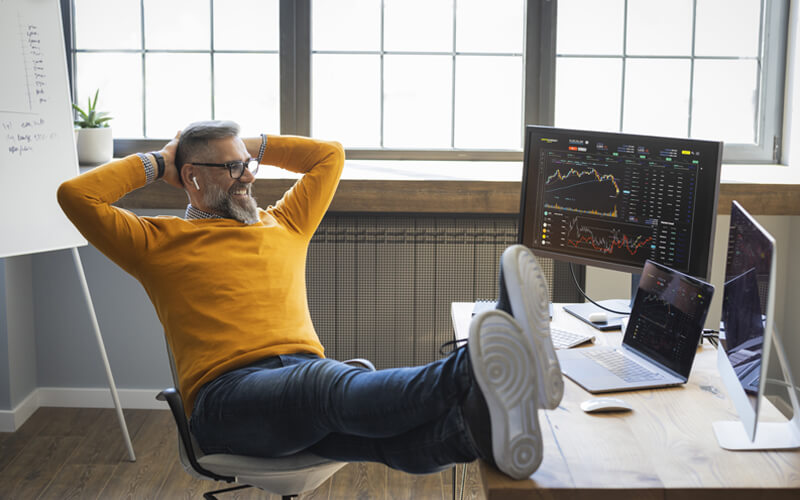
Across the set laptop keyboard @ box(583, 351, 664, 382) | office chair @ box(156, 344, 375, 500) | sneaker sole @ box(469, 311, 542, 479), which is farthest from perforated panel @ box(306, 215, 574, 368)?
sneaker sole @ box(469, 311, 542, 479)

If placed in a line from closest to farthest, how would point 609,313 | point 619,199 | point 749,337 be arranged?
point 749,337 → point 619,199 → point 609,313

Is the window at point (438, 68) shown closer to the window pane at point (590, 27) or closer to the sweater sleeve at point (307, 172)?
the window pane at point (590, 27)

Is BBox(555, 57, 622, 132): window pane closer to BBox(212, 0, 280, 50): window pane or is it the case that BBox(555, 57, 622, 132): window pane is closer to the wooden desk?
BBox(212, 0, 280, 50): window pane

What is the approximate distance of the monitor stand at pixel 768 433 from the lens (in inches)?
52.0

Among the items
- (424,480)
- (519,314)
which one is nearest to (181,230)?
(519,314)

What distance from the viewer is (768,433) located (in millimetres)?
1369

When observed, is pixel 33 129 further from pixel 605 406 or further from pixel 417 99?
pixel 605 406

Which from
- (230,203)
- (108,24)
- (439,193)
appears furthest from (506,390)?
(108,24)

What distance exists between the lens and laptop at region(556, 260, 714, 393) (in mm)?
1616

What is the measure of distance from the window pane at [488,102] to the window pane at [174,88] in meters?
1.06

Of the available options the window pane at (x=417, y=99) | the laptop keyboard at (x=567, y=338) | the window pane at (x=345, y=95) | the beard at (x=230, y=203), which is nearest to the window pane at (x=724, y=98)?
the window pane at (x=417, y=99)

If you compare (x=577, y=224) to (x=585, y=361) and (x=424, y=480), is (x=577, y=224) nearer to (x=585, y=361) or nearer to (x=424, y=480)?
(x=585, y=361)

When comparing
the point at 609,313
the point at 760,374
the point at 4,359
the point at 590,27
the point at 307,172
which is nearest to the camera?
the point at 760,374

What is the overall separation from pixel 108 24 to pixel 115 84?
9.6 inches
